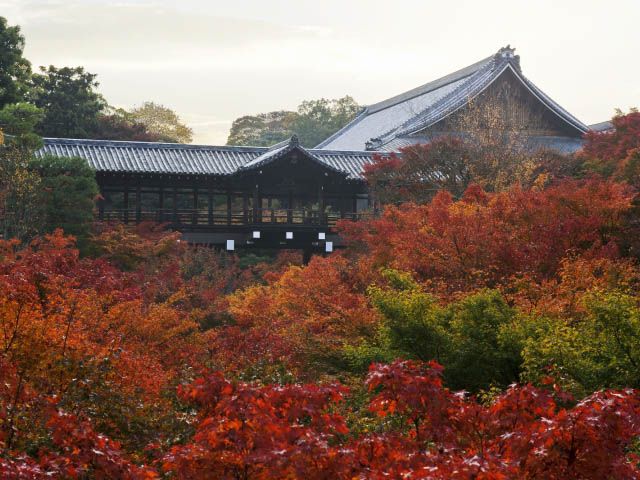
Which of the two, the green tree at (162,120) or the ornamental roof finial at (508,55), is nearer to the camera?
the ornamental roof finial at (508,55)

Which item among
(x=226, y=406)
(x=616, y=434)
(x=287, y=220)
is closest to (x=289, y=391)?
(x=226, y=406)

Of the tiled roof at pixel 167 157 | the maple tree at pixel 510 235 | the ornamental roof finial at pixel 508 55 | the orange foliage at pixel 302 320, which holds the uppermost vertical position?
the ornamental roof finial at pixel 508 55

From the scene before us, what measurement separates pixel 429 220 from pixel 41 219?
12212mm

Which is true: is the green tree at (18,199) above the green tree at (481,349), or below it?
above

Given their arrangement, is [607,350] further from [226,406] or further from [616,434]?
[226,406]

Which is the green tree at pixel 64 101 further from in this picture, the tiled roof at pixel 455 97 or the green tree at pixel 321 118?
the green tree at pixel 321 118

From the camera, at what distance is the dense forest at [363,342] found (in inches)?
276

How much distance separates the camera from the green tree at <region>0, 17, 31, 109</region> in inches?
1519

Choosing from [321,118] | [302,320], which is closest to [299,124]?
[321,118]

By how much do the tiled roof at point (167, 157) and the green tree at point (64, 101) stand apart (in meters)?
9.90

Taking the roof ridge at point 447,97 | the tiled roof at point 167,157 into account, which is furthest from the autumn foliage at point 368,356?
the roof ridge at point 447,97

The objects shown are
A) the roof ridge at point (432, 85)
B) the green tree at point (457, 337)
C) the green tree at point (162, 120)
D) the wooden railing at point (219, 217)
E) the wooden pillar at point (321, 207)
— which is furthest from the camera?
the green tree at point (162, 120)

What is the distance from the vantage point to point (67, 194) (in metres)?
26.4

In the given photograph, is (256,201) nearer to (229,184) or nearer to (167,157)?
(229,184)
